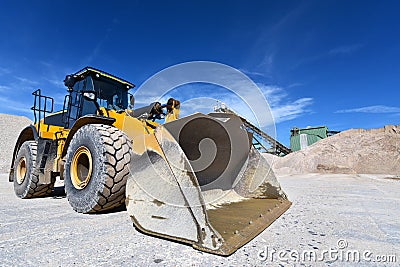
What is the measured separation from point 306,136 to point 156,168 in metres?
20.8

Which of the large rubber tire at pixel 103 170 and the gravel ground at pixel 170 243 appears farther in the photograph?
the large rubber tire at pixel 103 170

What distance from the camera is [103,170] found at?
2287 mm

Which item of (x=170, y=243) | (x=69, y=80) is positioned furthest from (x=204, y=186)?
(x=69, y=80)

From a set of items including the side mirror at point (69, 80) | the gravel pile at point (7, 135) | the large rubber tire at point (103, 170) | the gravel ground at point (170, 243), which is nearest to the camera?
the gravel ground at point (170, 243)

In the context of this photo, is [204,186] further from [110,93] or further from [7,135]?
[7,135]

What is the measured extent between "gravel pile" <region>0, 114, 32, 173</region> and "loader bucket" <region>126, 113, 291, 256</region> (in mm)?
16046

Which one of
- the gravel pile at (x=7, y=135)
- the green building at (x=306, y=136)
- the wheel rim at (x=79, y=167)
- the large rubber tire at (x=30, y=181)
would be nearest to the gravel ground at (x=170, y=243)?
the wheel rim at (x=79, y=167)

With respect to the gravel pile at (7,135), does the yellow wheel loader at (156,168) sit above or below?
below

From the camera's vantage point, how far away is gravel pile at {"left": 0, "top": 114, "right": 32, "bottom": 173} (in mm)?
16397

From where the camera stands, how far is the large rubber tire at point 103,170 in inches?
90.5

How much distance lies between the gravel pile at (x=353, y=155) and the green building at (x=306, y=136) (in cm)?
441

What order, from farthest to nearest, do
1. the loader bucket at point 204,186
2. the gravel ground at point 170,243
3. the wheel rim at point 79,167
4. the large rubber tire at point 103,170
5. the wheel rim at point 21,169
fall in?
the wheel rim at point 21,169 < the wheel rim at point 79,167 < the large rubber tire at point 103,170 < the loader bucket at point 204,186 < the gravel ground at point 170,243

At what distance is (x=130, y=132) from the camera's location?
8.59ft

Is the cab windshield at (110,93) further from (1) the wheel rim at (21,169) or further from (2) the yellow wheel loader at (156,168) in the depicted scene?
(1) the wheel rim at (21,169)
